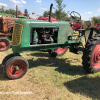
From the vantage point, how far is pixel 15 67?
2.80m

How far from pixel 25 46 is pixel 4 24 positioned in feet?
14.5

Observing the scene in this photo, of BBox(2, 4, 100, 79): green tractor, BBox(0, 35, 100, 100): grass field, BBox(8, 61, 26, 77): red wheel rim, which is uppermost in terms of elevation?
BBox(2, 4, 100, 79): green tractor

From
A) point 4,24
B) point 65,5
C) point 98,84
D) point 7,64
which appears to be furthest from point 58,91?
point 65,5

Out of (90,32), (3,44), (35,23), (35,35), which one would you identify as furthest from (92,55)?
(3,44)

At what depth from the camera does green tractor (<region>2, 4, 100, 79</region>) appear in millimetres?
2816

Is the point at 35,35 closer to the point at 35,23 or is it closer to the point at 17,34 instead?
the point at 35,23

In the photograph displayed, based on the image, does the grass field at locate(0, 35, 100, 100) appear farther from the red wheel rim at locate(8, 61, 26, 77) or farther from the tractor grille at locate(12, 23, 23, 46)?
the tractor grille at locate(12, 23, 23, 46)

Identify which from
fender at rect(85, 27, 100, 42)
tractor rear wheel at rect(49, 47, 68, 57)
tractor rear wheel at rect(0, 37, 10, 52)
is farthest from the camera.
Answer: tractor rear wheel at rect(0, 37, 10, 52)

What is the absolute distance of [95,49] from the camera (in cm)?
315

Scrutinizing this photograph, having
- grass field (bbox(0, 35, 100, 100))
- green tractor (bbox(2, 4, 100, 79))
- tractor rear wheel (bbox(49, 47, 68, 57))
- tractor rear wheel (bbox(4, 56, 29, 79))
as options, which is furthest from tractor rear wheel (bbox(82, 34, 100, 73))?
tractor rear wheel (bbox(49, 47, 68, 57))

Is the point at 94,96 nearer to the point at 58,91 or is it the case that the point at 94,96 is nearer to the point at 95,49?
the point at 58,91

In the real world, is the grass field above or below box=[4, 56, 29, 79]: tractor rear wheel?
below

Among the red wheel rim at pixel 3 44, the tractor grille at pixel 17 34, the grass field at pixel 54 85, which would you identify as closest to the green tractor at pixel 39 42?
the tractor grille at pixel 17 34

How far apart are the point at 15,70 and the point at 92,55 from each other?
86.6 inches
